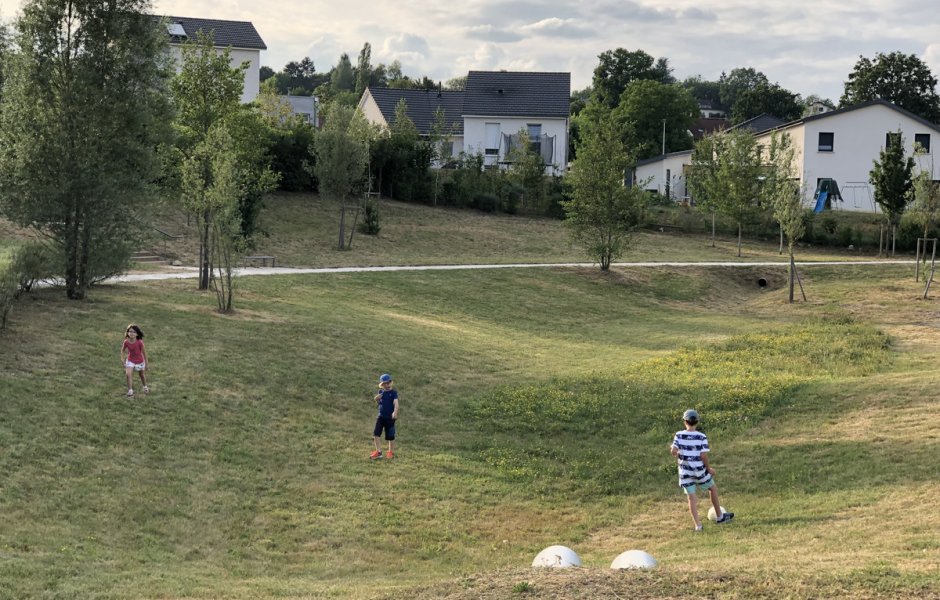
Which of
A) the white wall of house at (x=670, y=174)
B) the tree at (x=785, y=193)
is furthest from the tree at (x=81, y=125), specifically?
the white wall of house at (x=670, y=174)

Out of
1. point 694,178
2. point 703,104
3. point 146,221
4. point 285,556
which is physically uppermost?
point 703,104

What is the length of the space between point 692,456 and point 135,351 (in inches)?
419

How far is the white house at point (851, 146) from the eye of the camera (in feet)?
201

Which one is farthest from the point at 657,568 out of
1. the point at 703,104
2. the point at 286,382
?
the point at 703,104

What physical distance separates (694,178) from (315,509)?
46716mm

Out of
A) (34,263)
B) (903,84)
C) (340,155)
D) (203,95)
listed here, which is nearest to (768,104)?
(903,84)

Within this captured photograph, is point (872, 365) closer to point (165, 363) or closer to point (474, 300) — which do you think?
point (474, 300)

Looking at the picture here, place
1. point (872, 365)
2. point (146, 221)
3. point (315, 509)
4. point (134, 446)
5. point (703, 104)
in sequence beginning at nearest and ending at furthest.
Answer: point (315, 509) → point (134, 446) → point (872, 365) → point (146, 221) → point (703, 104)

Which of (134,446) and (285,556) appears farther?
(134,446)

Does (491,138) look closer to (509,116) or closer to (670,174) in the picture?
(509,116)

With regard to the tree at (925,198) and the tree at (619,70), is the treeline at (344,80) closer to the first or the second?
the tree at (619,70)

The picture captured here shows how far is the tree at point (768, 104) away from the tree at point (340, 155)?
74.6m

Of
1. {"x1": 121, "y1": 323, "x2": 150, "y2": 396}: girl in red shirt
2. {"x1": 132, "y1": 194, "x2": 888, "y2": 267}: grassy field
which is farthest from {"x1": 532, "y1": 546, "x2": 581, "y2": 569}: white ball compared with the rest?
{"x1": 132, "y1": 194, "x2": 888, "y2": 267}: grassy field

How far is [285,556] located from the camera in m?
13.3
